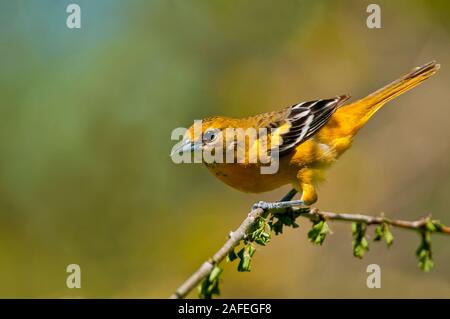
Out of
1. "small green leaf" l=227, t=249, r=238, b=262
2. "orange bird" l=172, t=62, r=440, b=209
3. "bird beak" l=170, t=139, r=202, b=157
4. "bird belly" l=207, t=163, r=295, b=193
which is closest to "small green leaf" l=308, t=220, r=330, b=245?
"small green leaf" l=227, t=249, r=238, b=262

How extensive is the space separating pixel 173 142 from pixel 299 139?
5.67 ft

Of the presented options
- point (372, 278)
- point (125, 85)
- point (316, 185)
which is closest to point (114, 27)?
point (125, 85)

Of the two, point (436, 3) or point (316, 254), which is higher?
point (436, 3)

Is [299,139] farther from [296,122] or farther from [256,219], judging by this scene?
[256,219]

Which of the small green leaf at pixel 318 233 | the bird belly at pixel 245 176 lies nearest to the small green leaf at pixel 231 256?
the small green leaf at pixel 318 233

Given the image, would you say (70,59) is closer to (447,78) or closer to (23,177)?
(23,177)

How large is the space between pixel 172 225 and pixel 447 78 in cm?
326

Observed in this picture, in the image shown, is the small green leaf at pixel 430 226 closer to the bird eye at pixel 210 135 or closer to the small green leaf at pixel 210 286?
the small green leaf at pixel 210 286

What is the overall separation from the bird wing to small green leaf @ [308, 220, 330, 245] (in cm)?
194

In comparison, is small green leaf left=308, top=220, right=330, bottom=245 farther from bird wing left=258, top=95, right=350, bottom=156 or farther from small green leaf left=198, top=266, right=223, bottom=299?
bird wing left=258, top=95, right=350, bottom=156

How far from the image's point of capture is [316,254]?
643 cm

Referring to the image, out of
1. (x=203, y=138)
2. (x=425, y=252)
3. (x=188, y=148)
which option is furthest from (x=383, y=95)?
(x=425, y=252)

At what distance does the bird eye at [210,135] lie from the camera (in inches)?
199

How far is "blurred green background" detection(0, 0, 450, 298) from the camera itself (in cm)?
641
